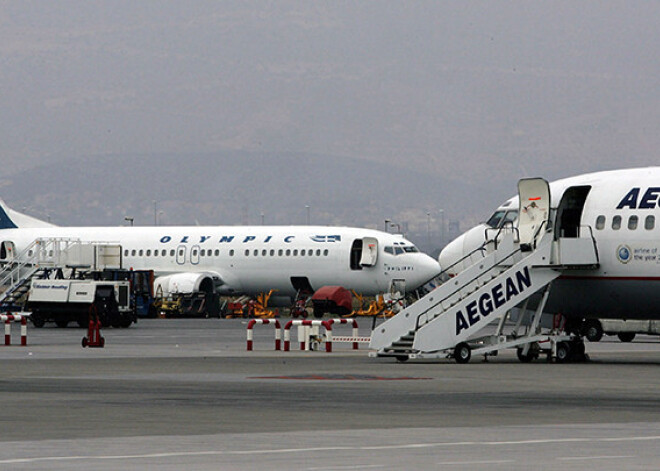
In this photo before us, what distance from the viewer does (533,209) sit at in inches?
1501

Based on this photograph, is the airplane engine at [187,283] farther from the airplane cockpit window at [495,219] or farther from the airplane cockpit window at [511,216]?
the airplane cockpit window at [511,216]

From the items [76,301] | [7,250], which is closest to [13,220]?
[7,250]

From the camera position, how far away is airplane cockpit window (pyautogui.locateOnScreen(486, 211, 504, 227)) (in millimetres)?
39447

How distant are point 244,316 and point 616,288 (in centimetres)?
4863

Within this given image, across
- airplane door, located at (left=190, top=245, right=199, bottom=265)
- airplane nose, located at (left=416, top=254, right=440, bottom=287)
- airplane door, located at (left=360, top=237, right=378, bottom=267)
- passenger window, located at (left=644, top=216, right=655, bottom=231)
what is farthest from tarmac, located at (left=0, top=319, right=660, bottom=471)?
airplane door, located at (left=190, top=245, right=199, bottom=265)

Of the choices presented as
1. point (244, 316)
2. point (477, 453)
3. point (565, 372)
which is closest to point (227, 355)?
point (565, 372)

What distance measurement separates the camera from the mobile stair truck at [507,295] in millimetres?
36125

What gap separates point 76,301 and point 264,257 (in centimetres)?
2092

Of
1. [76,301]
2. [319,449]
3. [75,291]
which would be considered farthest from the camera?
[76,301]

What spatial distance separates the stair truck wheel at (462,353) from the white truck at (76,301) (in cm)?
2825

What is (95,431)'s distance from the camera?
18609 millimetres

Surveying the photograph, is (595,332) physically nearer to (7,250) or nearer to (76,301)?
(76,301)

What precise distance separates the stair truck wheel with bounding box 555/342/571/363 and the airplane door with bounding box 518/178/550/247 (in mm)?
2611

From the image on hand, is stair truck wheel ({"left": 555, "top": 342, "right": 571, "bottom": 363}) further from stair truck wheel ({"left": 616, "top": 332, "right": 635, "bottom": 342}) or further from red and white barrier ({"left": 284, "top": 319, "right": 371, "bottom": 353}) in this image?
stair truck wheel ({"left": 616, "top": 332, "right": 635, "bottom": 342})
